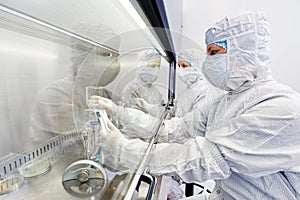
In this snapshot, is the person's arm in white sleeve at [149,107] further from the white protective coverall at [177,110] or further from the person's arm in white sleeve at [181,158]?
the person's arm in white sleeve at [181,158]

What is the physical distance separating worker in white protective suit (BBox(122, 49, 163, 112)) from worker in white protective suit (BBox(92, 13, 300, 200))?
1.33 ft

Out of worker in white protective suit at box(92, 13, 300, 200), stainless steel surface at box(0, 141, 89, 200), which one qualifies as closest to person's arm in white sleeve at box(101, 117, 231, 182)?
worker in white protective suit at box(92, 13, 300, 200)

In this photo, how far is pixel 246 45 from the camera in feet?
2.56

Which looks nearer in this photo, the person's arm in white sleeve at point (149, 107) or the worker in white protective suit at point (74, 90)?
the worker in white protective suit at point (74, 90)

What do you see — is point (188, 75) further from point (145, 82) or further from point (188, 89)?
point (145, 82)

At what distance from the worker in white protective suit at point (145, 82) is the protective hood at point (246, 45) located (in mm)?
464

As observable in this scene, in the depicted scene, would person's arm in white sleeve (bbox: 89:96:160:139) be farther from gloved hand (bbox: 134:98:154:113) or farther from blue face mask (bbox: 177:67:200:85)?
blue face mask (bbox: 177:67:200:85)

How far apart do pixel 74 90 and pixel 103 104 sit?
12 centimetres

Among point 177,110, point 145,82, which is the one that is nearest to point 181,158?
point 145,82

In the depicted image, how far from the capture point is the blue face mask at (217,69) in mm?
829

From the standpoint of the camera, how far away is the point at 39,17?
50 centimetres

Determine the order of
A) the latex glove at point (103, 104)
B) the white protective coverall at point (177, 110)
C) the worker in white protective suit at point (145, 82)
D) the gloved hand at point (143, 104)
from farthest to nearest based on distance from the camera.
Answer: the gloved hand at point (143, 104), the worker in white protective suit at point (145, 82), the white protective coverall at point (177, 110), the latex glove at point (103, 104)

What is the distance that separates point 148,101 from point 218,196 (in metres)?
0.72

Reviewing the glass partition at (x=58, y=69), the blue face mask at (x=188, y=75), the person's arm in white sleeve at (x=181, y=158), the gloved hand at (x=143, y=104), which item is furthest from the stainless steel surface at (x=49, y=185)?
the blue face mask at (x=188, y=75)
